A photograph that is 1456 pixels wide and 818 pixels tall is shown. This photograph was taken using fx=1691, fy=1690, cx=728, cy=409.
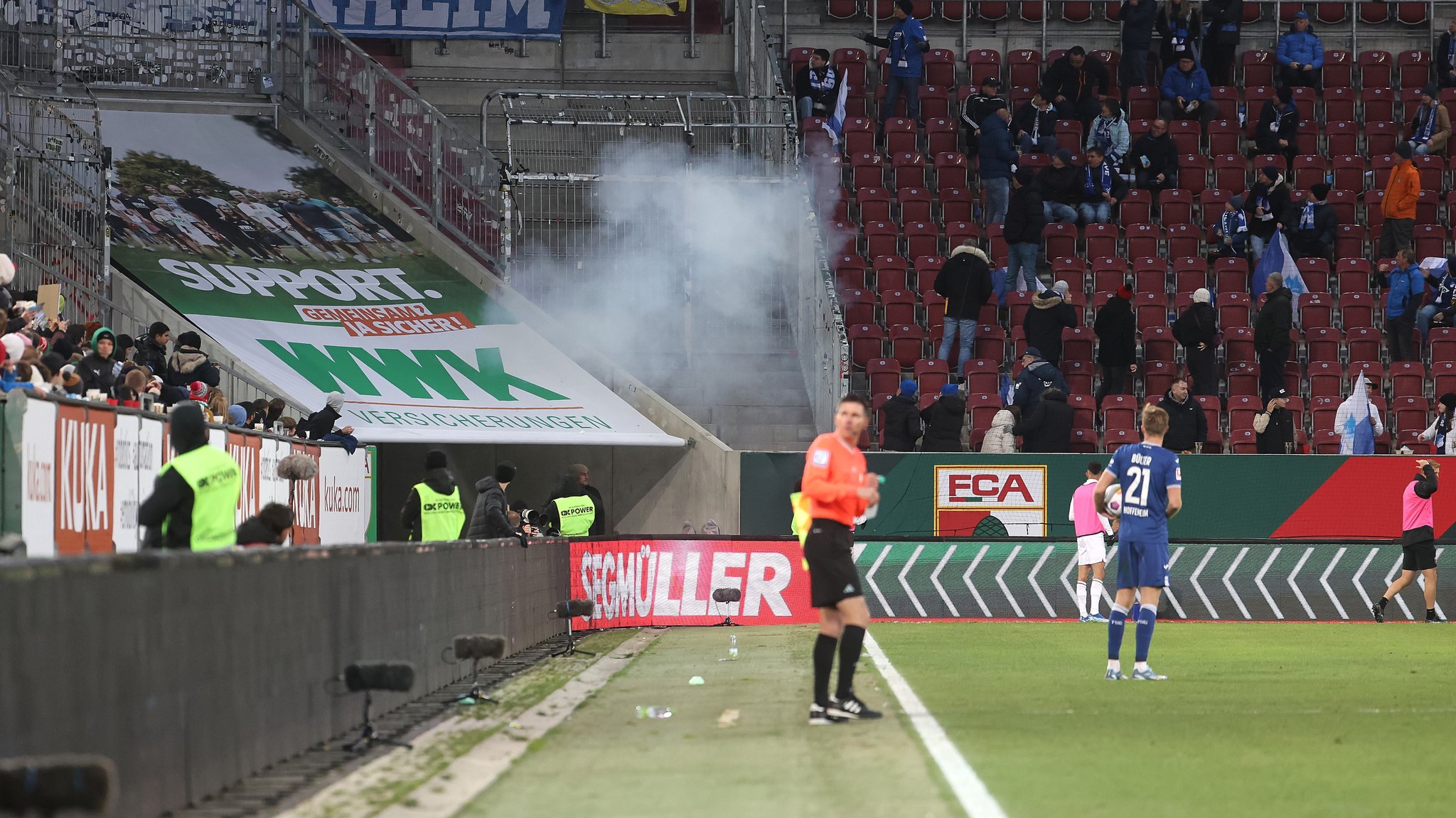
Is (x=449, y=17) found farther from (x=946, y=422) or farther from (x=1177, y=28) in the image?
(x=1177, y=28)

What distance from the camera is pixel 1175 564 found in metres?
23.4

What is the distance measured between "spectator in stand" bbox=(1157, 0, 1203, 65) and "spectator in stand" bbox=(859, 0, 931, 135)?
15.3 ft

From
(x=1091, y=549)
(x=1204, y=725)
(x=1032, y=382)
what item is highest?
(x=1032, y=382)

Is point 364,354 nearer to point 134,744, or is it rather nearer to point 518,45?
point 518,45

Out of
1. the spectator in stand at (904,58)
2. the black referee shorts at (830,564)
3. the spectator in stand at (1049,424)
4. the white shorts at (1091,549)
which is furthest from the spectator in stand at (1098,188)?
the black referee shorts at (830,564)

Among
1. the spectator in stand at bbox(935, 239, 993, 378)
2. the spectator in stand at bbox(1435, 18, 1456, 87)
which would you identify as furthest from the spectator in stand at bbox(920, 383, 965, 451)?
the spectator in stand at bbox(1435, 18, 1456, 87)

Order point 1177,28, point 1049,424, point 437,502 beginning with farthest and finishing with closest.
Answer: point 1177,28 < point 1049,424 < point 437,502

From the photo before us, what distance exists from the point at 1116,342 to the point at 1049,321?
109 cm

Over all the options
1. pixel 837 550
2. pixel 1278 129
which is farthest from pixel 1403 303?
pixel 837 550

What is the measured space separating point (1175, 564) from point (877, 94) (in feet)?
43.5

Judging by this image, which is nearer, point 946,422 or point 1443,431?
point 946,422

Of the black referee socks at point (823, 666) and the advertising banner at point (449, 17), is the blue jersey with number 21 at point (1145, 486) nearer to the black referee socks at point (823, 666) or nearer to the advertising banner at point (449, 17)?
the black referee socks at point (823, 666)

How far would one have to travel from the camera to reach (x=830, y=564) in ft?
33.1

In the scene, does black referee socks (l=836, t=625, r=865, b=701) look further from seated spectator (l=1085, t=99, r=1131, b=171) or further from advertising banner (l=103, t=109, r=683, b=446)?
seated spectator (l=1085, t=99, r=1131, b=171)
